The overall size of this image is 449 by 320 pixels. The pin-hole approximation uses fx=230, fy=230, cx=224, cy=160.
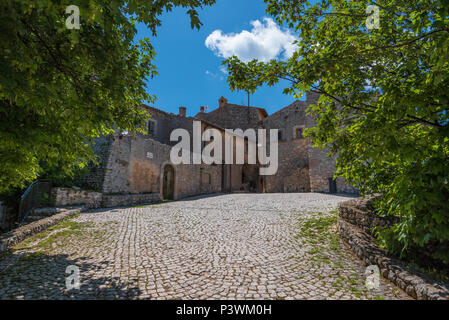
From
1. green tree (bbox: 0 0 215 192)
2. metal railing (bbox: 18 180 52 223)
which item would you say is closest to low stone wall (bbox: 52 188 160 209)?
metal railing (bbox: 18 180 52 223)

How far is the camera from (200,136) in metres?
22.9

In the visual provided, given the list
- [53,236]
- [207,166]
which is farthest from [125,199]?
[207,166]

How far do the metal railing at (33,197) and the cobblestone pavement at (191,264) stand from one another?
3332 mm

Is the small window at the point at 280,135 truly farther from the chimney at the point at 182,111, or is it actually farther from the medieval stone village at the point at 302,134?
the medieval stone village at the point at 302,134

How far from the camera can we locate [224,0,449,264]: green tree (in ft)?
8.38

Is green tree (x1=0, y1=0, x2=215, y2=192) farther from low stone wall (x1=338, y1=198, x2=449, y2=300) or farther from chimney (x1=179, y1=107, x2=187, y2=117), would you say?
chimney (x1=179, y1=107, x2=187, y2=117)

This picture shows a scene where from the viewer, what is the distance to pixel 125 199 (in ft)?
42.5

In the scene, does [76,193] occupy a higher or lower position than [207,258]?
higher

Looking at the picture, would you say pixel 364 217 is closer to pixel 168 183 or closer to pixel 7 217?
pixel 7 217

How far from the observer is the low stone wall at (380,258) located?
2660mm

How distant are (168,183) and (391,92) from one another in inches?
637
